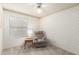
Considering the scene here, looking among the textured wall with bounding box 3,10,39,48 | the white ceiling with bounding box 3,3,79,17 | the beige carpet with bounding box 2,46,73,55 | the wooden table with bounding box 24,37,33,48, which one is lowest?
the beige carpet with bounding box 2,46,73,55

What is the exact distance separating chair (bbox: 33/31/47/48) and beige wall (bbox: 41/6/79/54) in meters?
0.10

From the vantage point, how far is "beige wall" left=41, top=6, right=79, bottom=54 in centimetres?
159

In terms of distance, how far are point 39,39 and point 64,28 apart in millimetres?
468

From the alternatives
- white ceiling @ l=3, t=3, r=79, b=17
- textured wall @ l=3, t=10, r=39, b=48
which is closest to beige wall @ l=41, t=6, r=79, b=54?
white ceiling @ l=3, t=3, r=79, b=17

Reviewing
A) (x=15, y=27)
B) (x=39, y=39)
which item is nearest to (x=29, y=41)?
(x=39, y=39)

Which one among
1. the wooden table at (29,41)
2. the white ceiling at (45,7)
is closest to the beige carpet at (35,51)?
the wooden table at (29,41)

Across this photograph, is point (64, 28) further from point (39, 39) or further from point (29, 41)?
point (29, 41)

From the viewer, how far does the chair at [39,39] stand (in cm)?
161

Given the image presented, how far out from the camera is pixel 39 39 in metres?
1.65

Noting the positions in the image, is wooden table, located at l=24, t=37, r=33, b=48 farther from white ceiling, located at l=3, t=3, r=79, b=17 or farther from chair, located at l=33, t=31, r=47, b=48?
white ceiling, located at l=3, t=3, r=79, b=17

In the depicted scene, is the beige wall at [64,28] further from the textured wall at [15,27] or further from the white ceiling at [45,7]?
the textured wall at [15,27]

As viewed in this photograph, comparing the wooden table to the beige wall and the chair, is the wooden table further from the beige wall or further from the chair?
the beige wall

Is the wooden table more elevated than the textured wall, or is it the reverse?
the textured wall

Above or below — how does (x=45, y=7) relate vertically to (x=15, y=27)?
above
